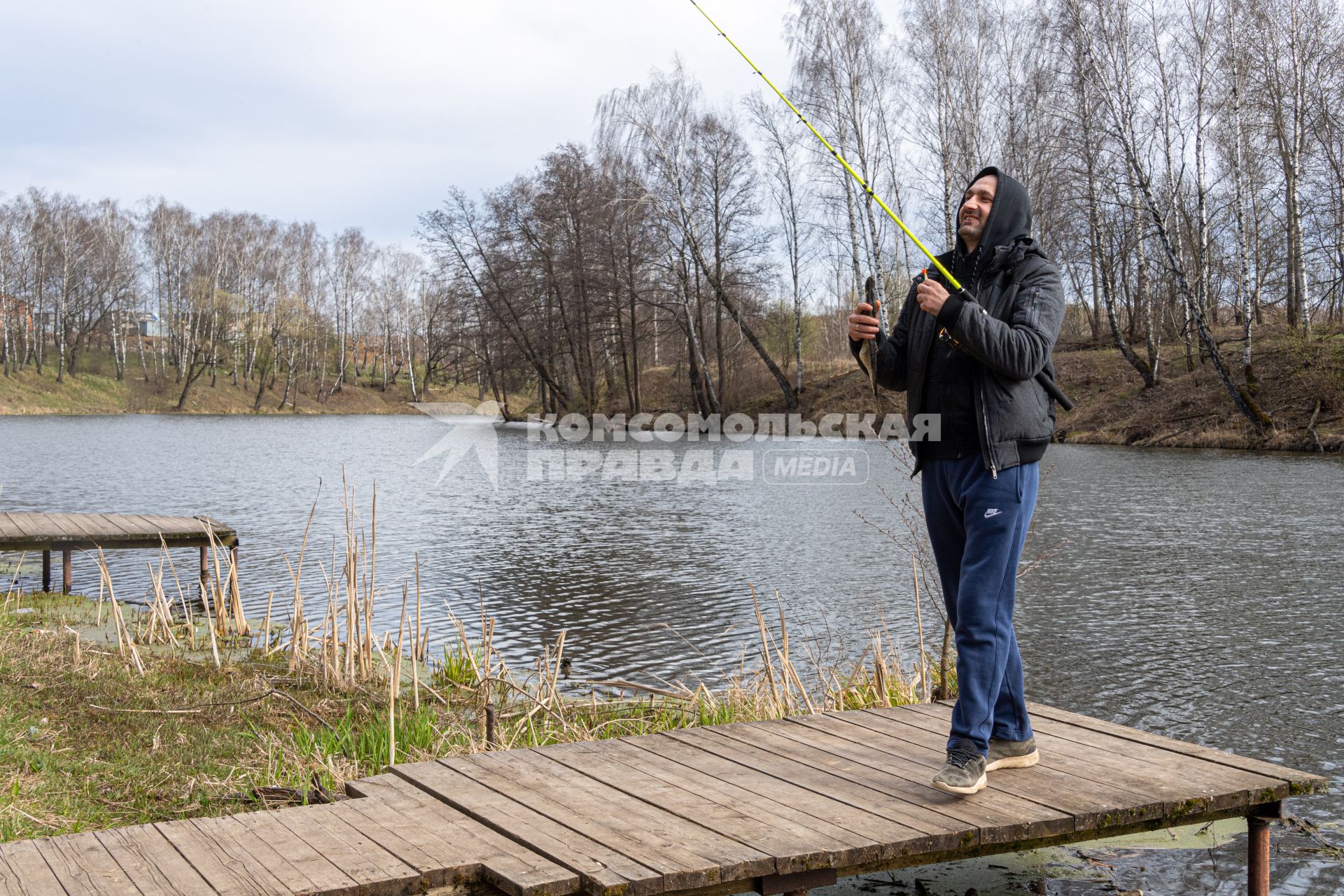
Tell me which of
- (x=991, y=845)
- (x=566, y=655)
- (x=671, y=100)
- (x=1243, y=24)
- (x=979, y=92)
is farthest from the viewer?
(x=671, y=100)

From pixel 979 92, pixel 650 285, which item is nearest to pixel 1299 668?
pixel 979 92

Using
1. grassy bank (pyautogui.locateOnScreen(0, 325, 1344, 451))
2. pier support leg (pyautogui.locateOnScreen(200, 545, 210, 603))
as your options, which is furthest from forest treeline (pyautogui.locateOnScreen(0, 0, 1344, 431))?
pier support leg (pyautogui.locateOnScreen(200, 545, 210, 603))

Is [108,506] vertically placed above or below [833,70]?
below

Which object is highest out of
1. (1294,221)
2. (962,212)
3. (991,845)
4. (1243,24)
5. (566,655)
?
(1243,24)

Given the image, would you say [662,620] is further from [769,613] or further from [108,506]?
[108,506]

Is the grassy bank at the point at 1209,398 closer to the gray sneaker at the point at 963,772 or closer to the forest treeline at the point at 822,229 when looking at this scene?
the forest treeline at the point at 822,229

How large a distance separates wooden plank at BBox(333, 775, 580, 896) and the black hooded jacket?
1703 millimetres

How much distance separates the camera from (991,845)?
3.20 m

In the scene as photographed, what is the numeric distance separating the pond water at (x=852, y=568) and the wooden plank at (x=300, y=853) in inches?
83.1

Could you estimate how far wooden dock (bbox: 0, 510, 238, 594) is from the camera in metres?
10.4

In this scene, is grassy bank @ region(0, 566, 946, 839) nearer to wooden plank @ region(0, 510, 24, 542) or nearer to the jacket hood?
wooden plank @ region(0, 510, 24, 542)

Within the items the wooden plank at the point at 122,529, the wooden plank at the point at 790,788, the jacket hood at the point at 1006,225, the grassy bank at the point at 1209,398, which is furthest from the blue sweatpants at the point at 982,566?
the grassy bank at the point at 1209,398

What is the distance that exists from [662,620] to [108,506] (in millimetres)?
10451

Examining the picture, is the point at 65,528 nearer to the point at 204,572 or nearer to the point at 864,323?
the point at 204,572
